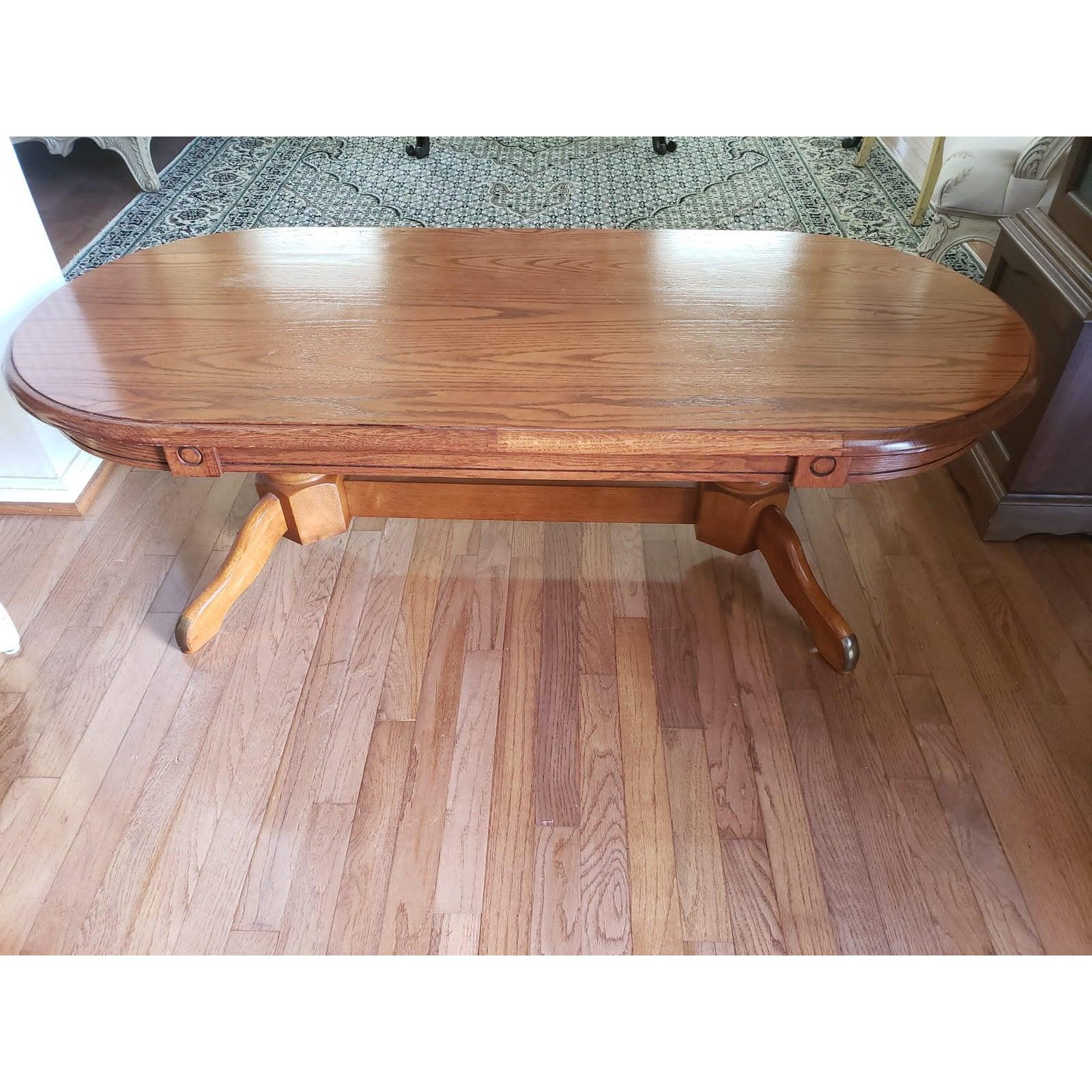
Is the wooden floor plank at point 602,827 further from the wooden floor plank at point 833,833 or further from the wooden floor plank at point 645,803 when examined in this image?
the wooden floor plank at point 833,833

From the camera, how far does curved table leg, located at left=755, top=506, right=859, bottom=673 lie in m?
1.64

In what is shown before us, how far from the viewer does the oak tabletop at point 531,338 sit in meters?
1.35

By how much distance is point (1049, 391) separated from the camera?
5.93 feet

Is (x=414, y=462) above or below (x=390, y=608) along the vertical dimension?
above

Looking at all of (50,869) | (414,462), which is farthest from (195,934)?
(414,462)

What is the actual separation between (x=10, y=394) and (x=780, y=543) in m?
1.54

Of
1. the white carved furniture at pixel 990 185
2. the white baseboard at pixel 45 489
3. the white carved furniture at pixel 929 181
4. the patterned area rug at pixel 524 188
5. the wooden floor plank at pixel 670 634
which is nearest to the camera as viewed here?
the wooden floor plank at pixel 670 634

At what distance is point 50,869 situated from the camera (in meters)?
1.39

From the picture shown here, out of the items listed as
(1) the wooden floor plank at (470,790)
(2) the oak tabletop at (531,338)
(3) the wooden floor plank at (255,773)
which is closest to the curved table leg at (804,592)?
(2) the oak tabletop at (531,338)

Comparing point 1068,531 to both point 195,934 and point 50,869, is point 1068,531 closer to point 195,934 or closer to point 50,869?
point 195,934

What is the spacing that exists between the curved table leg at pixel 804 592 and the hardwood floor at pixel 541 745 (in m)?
0.06

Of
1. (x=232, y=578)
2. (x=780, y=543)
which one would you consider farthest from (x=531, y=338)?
(x=232, y=578)

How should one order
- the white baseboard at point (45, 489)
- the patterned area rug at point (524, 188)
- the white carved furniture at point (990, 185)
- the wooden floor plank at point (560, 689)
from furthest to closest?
the patterned area rug at point (524, 188)
the white carved furniture at point (990, 185)
the white baseboard at point (45, 489)
the wooden floor plank at point (560, 689)

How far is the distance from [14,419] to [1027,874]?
6.64ft
